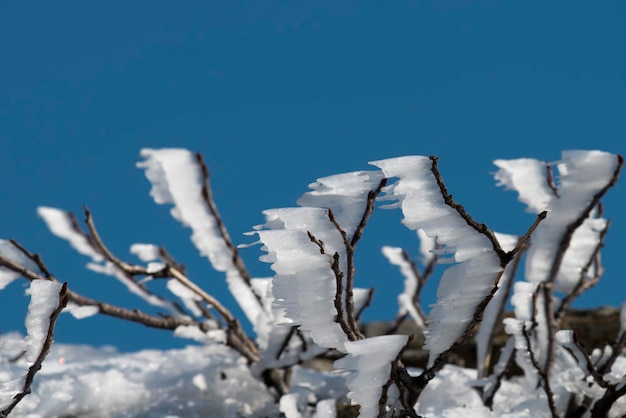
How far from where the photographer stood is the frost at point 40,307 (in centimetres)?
125

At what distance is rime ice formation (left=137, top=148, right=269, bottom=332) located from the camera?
2.38 meters

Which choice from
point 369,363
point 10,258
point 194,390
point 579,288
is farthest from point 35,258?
point 579,288

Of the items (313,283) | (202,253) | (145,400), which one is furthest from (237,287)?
(313,283)

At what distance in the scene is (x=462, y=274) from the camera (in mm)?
1223

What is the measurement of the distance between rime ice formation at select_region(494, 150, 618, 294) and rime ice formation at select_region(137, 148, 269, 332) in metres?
0.97

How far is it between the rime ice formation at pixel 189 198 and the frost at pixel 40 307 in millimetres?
1124

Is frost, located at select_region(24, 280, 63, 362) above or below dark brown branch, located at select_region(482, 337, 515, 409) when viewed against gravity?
above

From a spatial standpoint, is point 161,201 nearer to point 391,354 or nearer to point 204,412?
point 204,412

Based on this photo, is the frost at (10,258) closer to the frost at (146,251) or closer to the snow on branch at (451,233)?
the frost at (146,251)

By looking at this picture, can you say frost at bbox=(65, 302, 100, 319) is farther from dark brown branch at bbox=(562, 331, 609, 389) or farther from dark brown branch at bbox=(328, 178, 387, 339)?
dark brown branch at bbox=(562, 331, 609, 389)

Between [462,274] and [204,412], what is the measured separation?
5.08ft

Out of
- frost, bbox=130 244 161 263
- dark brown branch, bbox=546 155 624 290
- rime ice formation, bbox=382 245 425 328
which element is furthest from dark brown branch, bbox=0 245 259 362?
dark brown branch, bbox=546 155 624 290

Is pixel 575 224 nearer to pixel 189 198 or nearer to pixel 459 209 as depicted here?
pixel 459 209

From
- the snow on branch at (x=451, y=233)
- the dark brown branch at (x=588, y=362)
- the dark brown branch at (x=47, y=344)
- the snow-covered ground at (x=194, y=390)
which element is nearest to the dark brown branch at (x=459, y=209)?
the snow on branch at (x=451, y=233)
